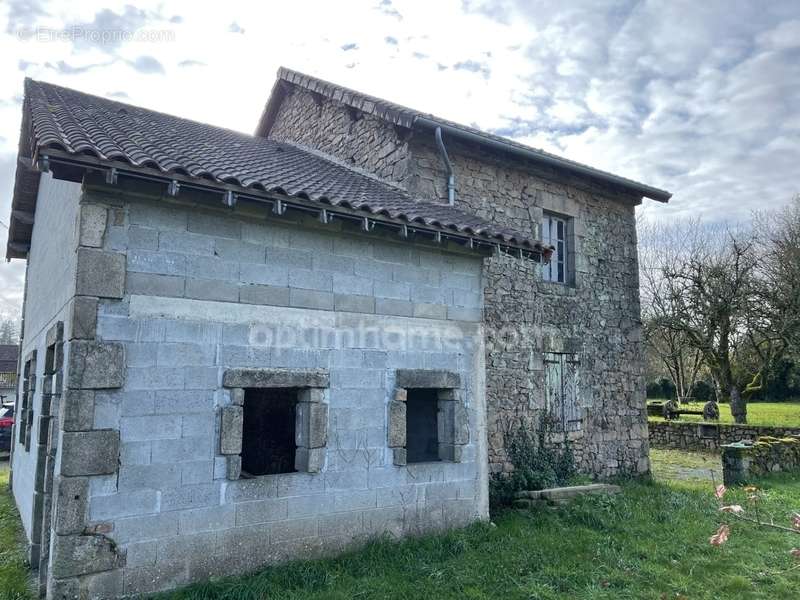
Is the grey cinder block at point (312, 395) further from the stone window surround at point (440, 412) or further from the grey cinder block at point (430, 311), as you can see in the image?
the grey cinder block at point (430, 311)

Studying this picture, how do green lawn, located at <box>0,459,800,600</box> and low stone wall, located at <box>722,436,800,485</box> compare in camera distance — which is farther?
low stone wall, located at <box>722,436,800,485</box>

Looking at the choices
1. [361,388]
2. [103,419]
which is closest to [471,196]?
[361,388]

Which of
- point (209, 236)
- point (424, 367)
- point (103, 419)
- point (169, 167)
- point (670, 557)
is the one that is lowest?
point (670, 557)

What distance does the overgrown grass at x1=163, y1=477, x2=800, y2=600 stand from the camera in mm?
4871

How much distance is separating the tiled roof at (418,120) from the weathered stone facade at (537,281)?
274 millimetres

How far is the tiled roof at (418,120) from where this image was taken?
26.8ft

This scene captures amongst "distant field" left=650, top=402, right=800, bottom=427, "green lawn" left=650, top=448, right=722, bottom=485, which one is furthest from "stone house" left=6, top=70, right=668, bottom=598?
"distant field" left=650, top=402, right=800, bottom=427

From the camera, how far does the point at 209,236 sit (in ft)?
17.1

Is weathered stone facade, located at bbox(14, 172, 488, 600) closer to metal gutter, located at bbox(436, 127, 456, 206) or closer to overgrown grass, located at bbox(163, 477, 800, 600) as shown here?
overgrown grass, located at bbox(163, 477, 800, 600)

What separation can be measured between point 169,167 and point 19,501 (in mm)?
6383

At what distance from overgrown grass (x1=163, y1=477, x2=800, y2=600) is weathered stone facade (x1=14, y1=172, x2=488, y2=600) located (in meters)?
0.33

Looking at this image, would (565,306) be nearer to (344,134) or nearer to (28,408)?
(344,134)

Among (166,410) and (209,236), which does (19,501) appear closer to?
(166,410)

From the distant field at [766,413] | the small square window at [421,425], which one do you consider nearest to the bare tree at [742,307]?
the distant field at [766,413]
